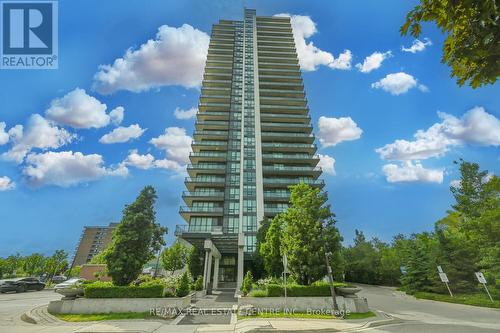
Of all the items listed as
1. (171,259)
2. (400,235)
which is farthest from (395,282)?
(171,259)

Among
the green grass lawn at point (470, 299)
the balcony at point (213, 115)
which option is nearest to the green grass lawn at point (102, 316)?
the green grass lawn at point (470, 299)

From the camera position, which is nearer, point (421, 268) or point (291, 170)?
point (421, 268)

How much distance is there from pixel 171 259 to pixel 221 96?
39.3 m

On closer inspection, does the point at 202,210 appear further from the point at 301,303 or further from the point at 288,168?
the point at 301,303

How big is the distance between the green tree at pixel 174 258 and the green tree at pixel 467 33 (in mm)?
41424

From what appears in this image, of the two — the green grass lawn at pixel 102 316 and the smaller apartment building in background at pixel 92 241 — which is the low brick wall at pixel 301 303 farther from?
the smaller apartment building in background at pixel 92 241

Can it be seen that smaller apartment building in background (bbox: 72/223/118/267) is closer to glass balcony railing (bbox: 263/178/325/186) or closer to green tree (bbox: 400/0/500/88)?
glass balcony railing (bbox: 263/178/325/186)

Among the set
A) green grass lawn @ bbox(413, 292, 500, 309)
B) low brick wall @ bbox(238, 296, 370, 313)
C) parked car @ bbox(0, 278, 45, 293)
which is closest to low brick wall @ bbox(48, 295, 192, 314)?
low brick wall @ bbox(238, 296, 370, 313)

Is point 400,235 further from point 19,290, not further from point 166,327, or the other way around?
point 19,290

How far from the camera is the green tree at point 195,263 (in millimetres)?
35188

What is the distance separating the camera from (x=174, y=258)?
4125 cm

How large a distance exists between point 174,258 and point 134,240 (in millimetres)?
26064

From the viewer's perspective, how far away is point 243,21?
275 feet

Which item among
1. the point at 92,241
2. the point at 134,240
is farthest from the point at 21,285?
the point at 92,241
